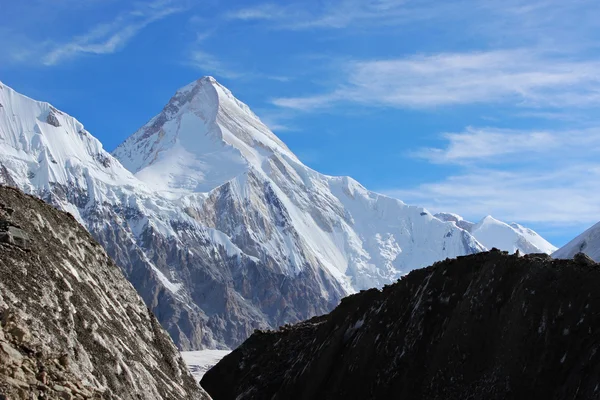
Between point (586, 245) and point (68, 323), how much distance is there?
127166mm

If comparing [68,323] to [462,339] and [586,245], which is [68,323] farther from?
[586,245]

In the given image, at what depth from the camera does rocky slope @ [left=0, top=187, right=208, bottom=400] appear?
3062cm

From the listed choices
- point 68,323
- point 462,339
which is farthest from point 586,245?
point 68,323

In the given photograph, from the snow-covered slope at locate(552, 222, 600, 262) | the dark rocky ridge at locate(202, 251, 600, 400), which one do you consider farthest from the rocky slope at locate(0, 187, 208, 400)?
the snow-covered slope at locate(552, 222, 600, 262)

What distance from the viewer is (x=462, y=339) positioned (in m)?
63.8

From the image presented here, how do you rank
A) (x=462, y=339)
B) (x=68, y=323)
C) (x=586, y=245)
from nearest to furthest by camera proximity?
(x=68, y=323) < (x=462, y=339) < (x=586, y=245)

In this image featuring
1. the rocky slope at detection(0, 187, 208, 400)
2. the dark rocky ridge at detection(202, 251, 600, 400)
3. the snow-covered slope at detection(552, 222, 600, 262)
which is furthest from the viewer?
the snow-covered slope at detection(552, 222, 600, 262)

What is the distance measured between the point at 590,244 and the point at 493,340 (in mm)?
99808

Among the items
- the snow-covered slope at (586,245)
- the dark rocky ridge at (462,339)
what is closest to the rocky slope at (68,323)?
the dark rocky ridge at (462,339)

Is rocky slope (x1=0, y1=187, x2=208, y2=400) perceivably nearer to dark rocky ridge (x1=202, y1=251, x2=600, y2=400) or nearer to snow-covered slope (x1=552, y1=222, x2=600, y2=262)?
dark rocky ridge (x1=202, y1=251, x2=600, y2=400)

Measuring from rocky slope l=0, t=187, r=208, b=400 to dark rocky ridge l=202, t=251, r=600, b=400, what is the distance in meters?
18.1

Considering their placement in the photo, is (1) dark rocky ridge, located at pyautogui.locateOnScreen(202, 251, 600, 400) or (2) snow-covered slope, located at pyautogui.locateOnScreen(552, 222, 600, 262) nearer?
(1) dark rocky ridge, located at pyautogui.locateOnScreen(202, 251, 600, 400)

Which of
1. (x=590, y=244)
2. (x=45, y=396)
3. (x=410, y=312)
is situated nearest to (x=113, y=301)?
(x=45, y=396)

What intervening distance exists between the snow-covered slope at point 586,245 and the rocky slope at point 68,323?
343 ft
